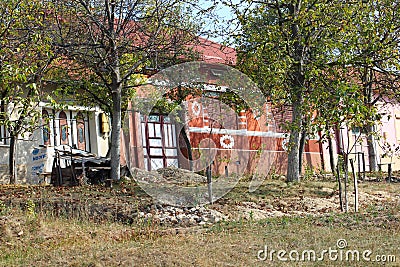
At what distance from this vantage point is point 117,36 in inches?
663

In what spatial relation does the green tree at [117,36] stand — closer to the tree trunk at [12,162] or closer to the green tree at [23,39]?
the green tree at [23,39]

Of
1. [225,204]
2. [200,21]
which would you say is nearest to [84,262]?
[225,204]

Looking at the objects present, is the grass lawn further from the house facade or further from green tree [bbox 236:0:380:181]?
the house facade

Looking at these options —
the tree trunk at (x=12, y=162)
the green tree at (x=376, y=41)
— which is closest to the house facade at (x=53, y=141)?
the tree trunk at (x=12, y=162)

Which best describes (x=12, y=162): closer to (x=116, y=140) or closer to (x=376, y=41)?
(x=116, y=140)

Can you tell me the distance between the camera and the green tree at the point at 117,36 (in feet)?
53.6

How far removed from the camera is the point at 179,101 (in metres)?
20.6

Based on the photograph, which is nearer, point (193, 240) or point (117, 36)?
point (193, 240)

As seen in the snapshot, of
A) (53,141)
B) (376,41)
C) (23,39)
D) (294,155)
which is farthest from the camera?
(53,141)

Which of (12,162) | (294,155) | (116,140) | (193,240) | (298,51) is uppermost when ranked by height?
(298,51)

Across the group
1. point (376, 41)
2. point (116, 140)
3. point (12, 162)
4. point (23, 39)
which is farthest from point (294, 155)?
point (23, 39)

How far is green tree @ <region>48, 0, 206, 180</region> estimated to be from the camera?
16344 mm

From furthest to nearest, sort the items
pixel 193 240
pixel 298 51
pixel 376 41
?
pixel 298 51, pixel 376 41, pixel 193 240

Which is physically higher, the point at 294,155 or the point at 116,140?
the point at 116,140
